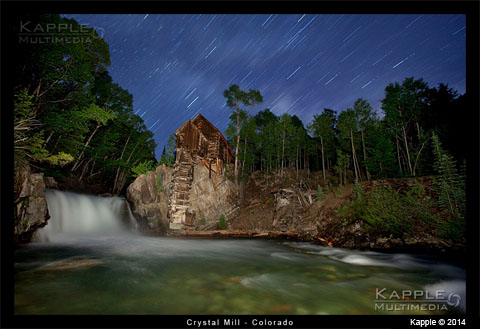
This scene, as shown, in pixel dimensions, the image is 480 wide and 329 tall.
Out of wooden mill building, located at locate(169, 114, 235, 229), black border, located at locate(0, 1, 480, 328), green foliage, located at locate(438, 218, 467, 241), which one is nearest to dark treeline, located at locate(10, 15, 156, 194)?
black border, located at locate(0, 1, 480, 328)

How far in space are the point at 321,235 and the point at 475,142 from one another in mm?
12033

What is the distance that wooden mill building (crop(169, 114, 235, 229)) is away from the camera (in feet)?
60.8

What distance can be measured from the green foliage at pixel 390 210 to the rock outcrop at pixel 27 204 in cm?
1716

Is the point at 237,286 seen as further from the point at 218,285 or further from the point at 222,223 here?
the point at 222,223

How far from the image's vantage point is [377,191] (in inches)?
517

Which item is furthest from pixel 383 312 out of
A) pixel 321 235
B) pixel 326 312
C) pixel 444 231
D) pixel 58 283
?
pixel 321 235

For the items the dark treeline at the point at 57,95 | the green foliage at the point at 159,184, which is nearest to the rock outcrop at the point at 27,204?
the dark treeline at the point at 57,95

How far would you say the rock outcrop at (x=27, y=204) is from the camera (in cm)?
733

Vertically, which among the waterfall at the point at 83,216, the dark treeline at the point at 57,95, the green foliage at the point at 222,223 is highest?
the dark treeline at the point at 57,95

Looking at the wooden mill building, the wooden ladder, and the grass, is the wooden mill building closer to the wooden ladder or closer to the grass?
the wooden ladder

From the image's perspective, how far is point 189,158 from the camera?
72.6ft

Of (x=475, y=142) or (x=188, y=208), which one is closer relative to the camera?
(x=475, y=142)

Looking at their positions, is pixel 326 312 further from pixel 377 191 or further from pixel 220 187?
pixel 220 187

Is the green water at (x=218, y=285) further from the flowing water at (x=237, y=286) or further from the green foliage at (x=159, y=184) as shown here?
the green foliage at (x=159, y=184)
